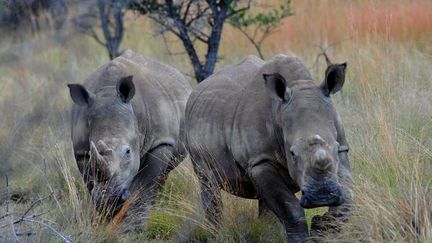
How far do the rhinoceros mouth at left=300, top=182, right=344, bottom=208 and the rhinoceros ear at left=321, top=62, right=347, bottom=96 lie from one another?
0.84m

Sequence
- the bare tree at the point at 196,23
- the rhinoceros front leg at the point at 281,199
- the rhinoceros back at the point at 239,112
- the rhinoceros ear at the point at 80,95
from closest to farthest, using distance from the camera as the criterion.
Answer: the rhinoceros front leg at the point at 281,199 → the rhinoceros back at the point at 239,112 → the rhinoceros ear at the point at 80,95 → the bare tree at the point at 196,23

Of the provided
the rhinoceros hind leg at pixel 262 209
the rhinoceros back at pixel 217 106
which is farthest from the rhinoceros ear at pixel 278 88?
the rhinoceros hind leg at pixel 262 209

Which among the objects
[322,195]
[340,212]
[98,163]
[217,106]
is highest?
[217,106]

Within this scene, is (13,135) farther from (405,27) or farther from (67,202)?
(405,27)

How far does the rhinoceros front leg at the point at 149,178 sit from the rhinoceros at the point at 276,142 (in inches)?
20.6

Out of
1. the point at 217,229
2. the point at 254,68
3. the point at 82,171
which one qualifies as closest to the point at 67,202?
the point at 82,171

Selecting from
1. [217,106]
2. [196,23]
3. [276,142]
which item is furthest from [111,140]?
[196,23]

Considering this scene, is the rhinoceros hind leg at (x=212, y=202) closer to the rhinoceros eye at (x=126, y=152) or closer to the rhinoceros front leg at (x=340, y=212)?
the rhinoceros eye at (x=126, y=152)

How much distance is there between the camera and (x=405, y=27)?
42.8 feet

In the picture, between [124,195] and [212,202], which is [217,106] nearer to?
[212,202]

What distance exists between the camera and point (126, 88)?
7.49 m

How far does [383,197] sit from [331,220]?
1.25 ft

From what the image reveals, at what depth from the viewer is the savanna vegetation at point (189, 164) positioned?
3.25 m

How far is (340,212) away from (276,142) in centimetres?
62
